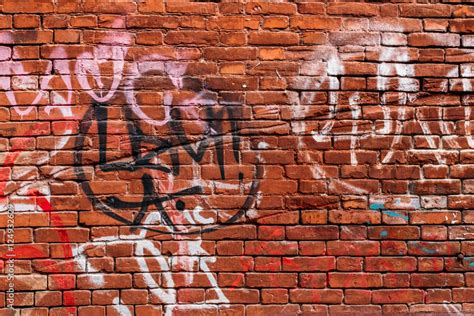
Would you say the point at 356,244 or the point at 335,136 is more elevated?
the point at 335,136

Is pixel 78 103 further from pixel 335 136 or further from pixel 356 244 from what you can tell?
pixel 356 244

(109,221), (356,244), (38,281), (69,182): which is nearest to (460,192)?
(356,244)

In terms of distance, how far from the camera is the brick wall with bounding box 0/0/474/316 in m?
2.86

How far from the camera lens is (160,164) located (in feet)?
9.46

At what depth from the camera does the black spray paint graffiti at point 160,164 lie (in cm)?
287

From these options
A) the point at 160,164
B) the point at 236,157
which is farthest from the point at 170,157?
the point at 236,157

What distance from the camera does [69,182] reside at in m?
2.87

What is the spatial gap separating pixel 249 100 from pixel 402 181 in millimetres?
1023

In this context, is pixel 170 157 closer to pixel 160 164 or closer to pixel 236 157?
pixel 160 164

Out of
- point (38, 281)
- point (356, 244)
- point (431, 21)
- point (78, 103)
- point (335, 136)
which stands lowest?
point (38, 281)

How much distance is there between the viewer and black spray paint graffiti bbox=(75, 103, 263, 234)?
113 inches

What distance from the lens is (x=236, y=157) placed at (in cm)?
291

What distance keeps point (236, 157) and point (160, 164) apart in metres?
0.44

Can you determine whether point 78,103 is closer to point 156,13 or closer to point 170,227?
point 156,13
